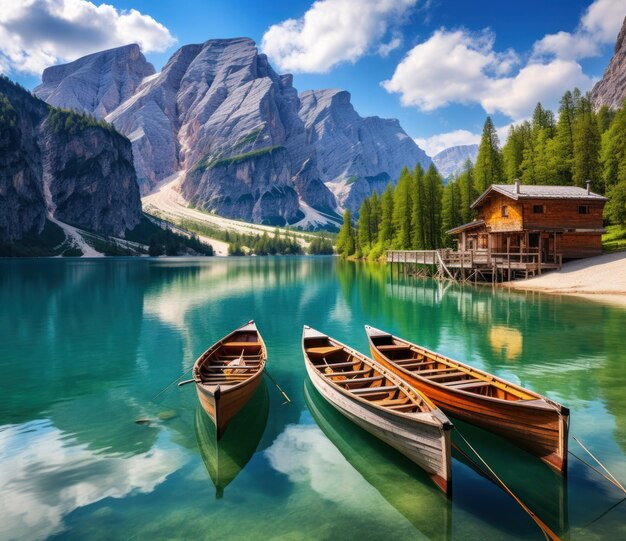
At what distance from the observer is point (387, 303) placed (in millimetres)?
38906

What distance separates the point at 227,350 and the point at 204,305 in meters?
22.8

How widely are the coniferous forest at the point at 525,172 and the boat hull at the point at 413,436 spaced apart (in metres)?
58.1

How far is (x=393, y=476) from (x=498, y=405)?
3033mm

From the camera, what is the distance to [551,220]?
1832 inches

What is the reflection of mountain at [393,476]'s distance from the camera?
26.0 ft

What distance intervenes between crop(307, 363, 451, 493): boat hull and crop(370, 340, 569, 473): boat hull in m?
2.34

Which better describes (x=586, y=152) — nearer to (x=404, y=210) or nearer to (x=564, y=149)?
(x=564, y=149)

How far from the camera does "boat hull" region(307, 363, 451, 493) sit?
812 centimetres

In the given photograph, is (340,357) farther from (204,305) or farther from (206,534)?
(204,305)

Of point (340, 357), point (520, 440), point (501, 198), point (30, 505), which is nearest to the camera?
point (30, 505)

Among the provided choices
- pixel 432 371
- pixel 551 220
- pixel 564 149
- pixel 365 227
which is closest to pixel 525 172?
pixel 564 149

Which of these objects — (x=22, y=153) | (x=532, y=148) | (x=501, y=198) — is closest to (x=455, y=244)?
(x=532, y=148)

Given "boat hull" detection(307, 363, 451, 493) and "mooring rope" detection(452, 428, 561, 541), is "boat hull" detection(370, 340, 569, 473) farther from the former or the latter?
"boat hull" detection(307, 363, 451, 493)

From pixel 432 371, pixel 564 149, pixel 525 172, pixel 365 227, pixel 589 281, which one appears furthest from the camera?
pixel 365 227
